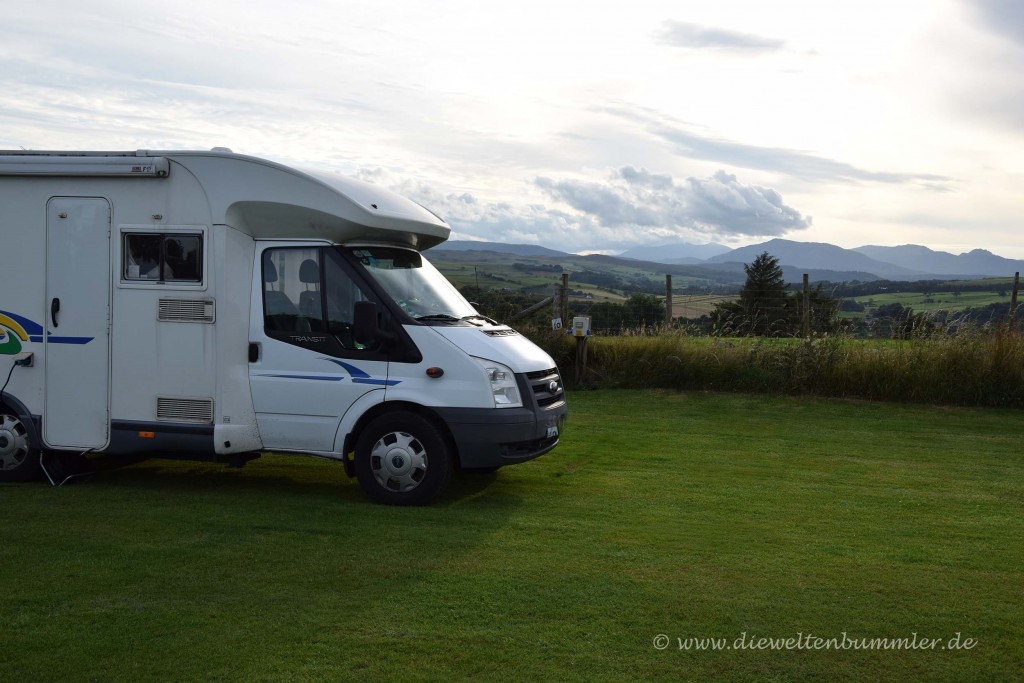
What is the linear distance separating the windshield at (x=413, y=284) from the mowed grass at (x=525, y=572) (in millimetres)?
1633

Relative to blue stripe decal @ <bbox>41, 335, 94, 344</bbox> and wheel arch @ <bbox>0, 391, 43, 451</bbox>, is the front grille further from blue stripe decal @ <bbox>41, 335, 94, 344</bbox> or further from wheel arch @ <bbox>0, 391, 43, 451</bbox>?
wheel arch @ <bbox>0, 391, 43, 451</bbox>

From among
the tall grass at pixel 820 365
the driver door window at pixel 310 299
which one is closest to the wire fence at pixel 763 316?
the tall grass at pixel 820 365

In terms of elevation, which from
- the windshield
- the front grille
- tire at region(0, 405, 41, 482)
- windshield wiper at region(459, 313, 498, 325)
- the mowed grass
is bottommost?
the mowed grass

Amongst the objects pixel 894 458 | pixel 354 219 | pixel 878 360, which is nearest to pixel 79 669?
pixel 354 219

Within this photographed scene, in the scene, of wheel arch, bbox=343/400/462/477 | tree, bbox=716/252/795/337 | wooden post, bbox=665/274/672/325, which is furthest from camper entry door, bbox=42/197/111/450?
tree, bbox=716/252/795/337

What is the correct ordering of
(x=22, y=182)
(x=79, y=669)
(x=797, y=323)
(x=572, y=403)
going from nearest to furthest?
(x=79, y=669) < (x=22, y=182) < (x=572, y=403) < (x=797, y=323)

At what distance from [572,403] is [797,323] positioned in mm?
5619

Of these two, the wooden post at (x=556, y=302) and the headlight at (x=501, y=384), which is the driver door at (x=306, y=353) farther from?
the wooden post at (x=556, y=302)

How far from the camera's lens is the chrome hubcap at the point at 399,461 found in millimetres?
7695

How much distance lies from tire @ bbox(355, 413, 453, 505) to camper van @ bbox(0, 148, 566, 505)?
0.05 ft

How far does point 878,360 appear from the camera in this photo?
47.9 feet

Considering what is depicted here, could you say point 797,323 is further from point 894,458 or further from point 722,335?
point 894,458

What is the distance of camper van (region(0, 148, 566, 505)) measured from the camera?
771 cm

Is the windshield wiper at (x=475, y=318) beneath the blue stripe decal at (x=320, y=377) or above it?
above
